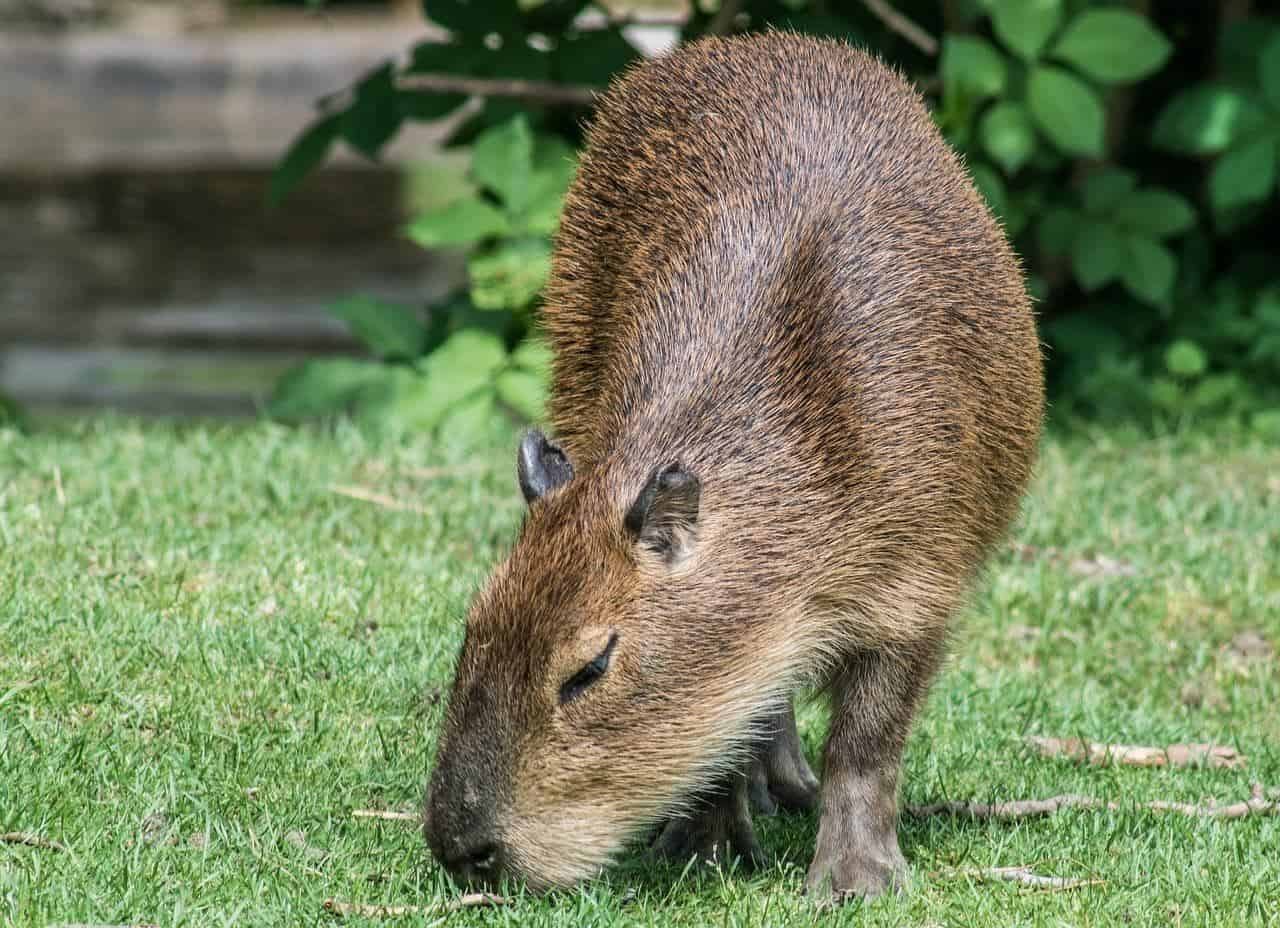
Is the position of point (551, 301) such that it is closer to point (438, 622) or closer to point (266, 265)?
point (438, 622)

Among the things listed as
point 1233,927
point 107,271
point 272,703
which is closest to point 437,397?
point 272,703

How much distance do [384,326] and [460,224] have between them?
1.56ft

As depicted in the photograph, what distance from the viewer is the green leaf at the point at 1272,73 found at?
7.00m

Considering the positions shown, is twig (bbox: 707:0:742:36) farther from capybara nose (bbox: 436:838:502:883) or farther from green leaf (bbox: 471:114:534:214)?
capybara nose (bbox: 436:838:502:883)

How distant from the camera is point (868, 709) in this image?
150 inches

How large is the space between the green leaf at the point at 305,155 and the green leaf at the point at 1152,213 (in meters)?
2.88

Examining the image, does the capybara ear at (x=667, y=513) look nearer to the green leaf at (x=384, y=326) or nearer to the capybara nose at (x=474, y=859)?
the capybara nose at (x=474, y=859)

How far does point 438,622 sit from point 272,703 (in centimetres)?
67

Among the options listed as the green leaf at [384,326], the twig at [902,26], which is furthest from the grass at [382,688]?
the twig at [902,26]

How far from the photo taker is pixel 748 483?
3.62m

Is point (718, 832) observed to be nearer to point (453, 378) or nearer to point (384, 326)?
A: point (453, 378)

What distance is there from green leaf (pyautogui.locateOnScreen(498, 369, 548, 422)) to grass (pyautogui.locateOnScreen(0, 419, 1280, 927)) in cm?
27

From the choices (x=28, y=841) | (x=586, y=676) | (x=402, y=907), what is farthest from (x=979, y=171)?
(x=28, y=841)

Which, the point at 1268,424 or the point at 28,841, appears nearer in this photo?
the point at 28,841
